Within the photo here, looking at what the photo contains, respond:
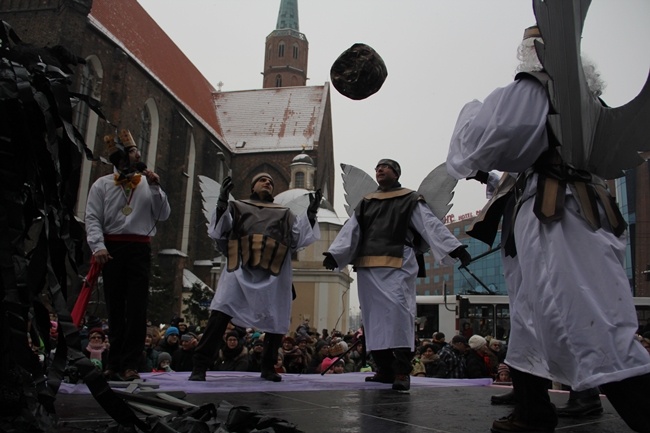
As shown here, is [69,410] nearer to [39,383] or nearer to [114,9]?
[39,383]

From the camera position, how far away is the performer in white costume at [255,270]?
5.64 m

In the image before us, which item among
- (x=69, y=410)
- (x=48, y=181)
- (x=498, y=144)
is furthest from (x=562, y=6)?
(x=69, y=410)

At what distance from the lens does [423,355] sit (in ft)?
32.5

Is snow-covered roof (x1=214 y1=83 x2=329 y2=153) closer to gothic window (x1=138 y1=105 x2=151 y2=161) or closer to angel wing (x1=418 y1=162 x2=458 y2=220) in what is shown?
gothic window (x1=138 y1=105 x2=151 y2=161)

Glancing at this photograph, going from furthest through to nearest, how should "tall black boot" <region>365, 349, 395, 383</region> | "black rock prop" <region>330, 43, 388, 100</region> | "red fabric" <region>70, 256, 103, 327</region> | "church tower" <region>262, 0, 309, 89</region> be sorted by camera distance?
"church tower" <region>262, 0, 309, 89</region> < "tall black boot" <region>365, 349, 395, 383</region> < "black rock prop" <region>330, 43, 388, 100</region> < "red fabric" <region>70, 256, 103, 327</region>

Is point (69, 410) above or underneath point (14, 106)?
underneath

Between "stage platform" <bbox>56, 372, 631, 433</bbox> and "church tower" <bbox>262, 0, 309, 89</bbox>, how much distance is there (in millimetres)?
65974

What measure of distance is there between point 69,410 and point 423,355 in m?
7.68

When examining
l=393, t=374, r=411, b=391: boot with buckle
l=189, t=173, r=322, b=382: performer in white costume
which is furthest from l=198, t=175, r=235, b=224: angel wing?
l=393, t=374, r=411, b=391: boot with buckle

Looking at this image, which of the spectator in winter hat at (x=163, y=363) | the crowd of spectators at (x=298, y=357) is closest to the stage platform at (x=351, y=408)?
the crowd of spectators at (x=298, y=357)

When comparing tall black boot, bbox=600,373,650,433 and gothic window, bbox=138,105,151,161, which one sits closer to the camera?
tall black boot, bbox=600,373,650,433

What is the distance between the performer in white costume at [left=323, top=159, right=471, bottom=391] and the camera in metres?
5.38

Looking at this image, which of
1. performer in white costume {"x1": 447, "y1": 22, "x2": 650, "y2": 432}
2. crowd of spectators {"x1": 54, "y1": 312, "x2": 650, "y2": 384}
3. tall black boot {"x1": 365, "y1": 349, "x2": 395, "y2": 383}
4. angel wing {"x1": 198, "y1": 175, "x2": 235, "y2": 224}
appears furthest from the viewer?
crowd of spectators {"x1": 54, "y1": 312, "x2": 650, "y2": 384}

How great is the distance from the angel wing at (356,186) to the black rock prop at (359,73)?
2.14 m
